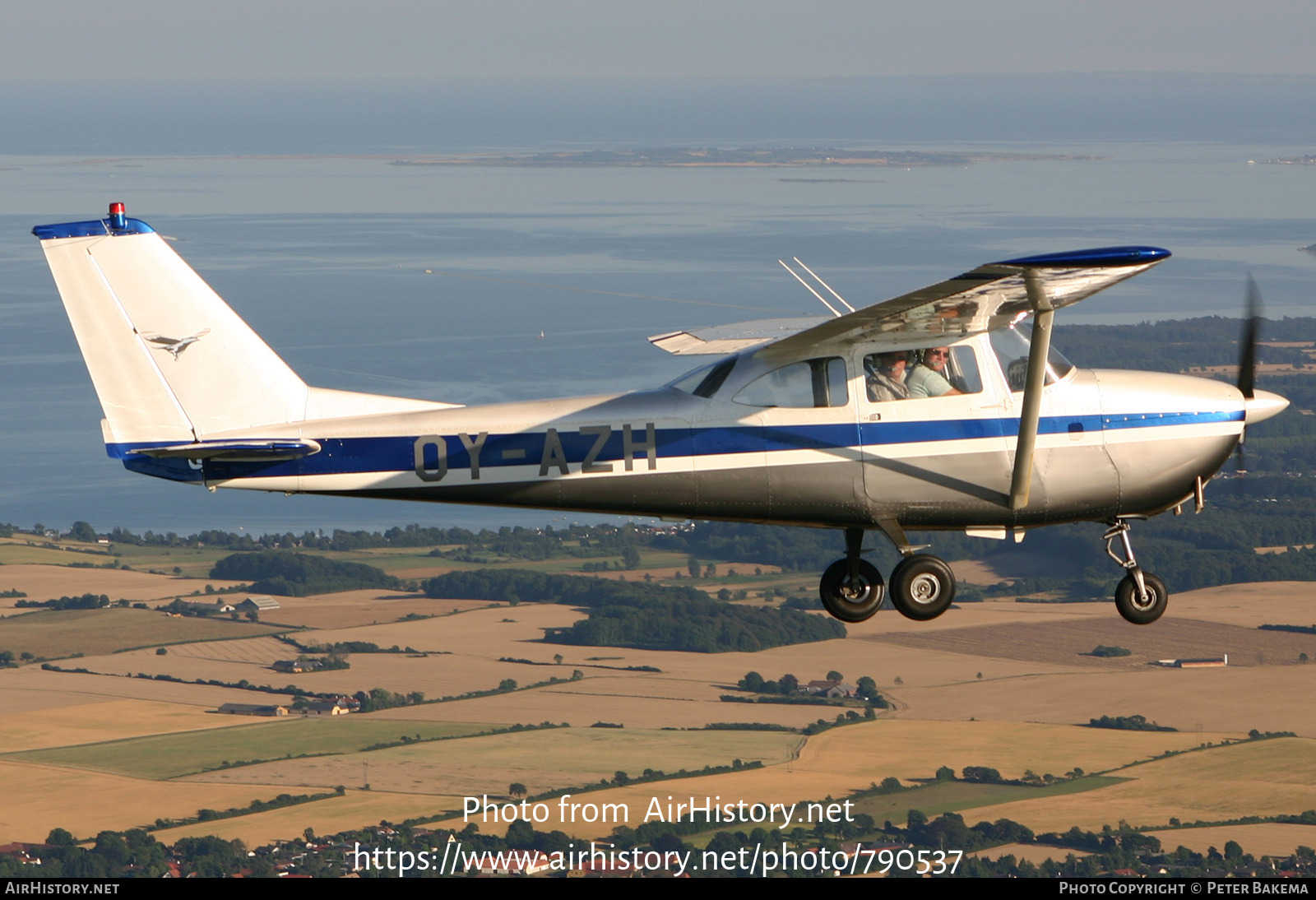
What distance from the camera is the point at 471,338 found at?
187125mm

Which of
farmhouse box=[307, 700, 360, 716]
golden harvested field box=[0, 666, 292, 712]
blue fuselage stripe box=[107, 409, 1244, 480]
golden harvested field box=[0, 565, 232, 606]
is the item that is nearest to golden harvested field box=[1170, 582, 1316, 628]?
farmhouse box=[307, 700, 360, 716]

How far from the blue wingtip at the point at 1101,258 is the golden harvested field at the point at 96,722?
92015mm

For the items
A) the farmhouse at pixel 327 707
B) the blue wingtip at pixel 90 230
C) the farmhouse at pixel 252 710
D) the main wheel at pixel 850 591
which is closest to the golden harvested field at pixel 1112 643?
the farmhouse at pixel 327 707

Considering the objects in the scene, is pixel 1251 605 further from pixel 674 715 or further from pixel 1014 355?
pixel 1014 355

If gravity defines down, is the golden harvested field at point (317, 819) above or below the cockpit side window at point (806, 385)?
below

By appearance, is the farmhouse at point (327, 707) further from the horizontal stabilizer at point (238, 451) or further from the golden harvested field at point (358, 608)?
the horizontal stabilizer at point (238, 451)

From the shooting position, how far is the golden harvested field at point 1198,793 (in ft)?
282

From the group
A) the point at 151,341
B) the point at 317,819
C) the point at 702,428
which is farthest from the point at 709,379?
the point at 317,819

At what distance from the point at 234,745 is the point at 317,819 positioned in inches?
687

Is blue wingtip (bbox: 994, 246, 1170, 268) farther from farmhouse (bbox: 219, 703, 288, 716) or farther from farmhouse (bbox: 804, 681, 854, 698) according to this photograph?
farmhouse (bbox: 804, 681, 854, 698)

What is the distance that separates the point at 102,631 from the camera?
125062mm

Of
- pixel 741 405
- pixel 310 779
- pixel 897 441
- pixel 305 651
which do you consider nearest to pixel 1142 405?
pixel 897 441

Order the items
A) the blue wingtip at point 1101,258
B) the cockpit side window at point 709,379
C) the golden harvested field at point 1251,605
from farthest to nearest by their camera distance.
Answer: the golden harvested field at point 1251,605, the cockpit side window at point 709,379, the blue wingtip at point 1101,258

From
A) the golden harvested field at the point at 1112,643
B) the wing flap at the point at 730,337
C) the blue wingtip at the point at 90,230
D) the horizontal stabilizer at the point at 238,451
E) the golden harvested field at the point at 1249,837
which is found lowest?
the golden harvested field at the point at 1249,837
